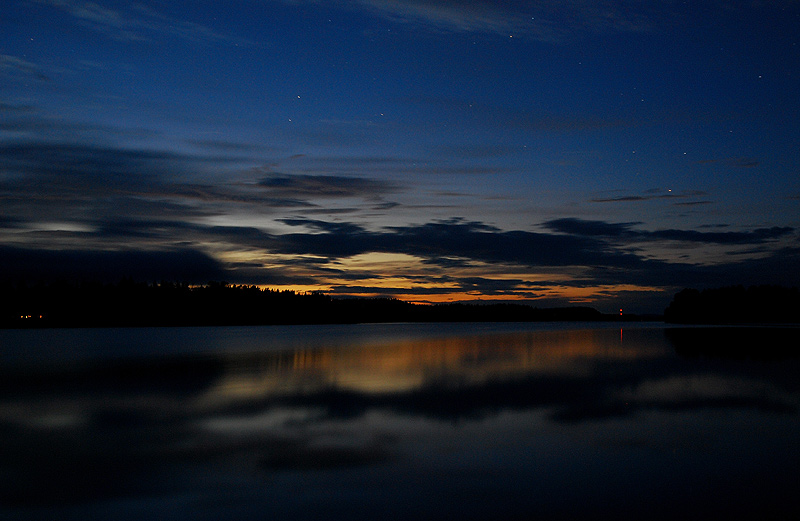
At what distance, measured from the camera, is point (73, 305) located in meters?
172

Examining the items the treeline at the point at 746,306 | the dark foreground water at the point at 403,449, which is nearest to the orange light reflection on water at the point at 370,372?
the dark foreground water at the point at 403,449

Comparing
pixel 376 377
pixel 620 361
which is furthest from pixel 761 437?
pixel 620 361

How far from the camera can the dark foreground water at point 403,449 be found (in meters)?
9.12

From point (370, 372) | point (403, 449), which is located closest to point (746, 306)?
point (370, 372)

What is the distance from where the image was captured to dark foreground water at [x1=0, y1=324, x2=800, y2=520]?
9117 mm

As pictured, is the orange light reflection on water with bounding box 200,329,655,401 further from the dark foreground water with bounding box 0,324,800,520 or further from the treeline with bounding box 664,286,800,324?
the treeline with bounding box 664,286,800,324

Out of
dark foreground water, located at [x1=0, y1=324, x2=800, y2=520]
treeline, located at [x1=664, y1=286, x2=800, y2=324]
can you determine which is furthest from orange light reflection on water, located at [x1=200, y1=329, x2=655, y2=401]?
treeline, located at [x1=664, y1=286, x2=800, y2=324]

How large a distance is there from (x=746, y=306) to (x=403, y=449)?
191168mm

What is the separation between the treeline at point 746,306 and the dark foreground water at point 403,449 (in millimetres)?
170085

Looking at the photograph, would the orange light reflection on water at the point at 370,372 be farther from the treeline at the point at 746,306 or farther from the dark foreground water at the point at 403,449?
the treeline at the point at 746,306

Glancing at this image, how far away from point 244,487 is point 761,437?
10930 mm

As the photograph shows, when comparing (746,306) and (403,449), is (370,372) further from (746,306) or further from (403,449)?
(746,306)

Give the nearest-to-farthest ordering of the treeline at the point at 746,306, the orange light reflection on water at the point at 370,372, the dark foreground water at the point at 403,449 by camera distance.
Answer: the dark foreground water at the point at 403,449 < the orange light reflection on water at the point at 370,372 < the treeline at the point at 746,306

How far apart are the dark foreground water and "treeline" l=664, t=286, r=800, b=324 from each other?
17008 cm
